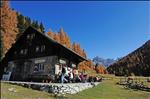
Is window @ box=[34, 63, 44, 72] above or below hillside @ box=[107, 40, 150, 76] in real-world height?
below

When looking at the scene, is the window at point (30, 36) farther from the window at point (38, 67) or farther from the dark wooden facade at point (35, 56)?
the window at point (38, 67)

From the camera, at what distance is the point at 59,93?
24.4 meters

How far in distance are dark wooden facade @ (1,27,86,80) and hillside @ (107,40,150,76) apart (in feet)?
337

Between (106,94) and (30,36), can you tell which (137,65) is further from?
(106,94)

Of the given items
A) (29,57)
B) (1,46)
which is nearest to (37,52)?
(29,57)

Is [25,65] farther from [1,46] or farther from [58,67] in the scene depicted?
[1,46]

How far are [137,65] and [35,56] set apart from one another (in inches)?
4957

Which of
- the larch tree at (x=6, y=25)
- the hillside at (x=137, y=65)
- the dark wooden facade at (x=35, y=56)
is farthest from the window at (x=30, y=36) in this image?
the hillside at (x=137, y=65)

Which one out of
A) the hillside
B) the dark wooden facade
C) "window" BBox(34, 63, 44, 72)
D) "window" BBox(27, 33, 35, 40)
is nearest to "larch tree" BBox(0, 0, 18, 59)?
the dark wooden facade

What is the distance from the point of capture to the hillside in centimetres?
14420

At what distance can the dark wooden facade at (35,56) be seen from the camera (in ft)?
123

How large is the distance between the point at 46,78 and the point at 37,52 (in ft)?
17.5

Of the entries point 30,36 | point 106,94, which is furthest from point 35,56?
point 106,94

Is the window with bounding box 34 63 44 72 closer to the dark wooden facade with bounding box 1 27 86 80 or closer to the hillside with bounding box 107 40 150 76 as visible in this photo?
the dark wooden facade with bounding box 1 27 86 80
